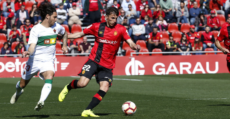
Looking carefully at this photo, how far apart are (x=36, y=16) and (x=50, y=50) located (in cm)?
1608

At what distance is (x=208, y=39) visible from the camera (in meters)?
25.3

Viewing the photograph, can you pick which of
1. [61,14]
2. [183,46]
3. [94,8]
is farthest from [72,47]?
[183,46]

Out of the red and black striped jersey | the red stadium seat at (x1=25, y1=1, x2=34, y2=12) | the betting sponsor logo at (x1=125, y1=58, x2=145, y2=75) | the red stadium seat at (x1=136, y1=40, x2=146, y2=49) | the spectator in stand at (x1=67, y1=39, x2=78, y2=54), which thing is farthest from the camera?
the red stadium seat at (x1=25, y1=1, x2=34, y2=12)

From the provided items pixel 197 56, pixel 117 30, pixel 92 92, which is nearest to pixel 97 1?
pixel 197 56

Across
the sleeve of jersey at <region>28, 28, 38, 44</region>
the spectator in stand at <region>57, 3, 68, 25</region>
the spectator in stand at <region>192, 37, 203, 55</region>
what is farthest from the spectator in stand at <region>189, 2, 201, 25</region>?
the sleeve of jersey at <region>28, 28, 38, 44</region>

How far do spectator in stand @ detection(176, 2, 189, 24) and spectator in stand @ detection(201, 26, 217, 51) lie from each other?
2.10 metres

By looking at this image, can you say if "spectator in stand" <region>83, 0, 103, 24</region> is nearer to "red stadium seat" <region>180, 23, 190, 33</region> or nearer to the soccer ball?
"red stadium seat" <region>180, 23, 190, 33</region>

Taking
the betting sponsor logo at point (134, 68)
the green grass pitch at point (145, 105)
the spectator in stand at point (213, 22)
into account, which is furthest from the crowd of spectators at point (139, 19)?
the green grass pitch at point (145, 105)

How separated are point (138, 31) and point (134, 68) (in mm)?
2691

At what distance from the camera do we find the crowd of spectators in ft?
77.0

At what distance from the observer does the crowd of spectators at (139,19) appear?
23.5m

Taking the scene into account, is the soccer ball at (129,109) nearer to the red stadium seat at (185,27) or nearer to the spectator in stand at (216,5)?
the red stadium seat at (185,27)

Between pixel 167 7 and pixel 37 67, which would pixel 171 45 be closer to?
pixel 167 7

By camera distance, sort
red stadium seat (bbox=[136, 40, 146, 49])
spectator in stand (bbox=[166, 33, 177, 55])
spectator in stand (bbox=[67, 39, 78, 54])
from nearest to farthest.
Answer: spectator in stand (bbox=[67, 39, 78, 54]), spectator in stand (bbox=[166, 33, 177, 55]), red stadium seat (bbox=[136, 40, 146, 49])
